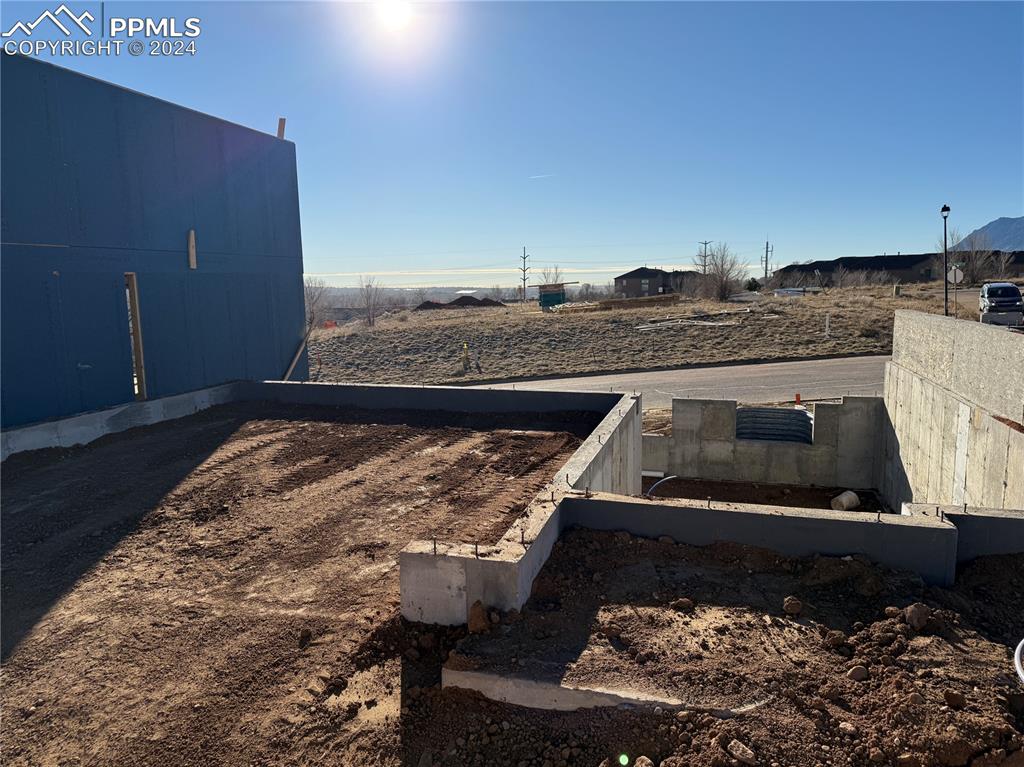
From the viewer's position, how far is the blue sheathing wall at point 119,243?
9.09 m

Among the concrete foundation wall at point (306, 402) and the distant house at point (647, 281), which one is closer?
the concrete foundation wall at point (306, 402)

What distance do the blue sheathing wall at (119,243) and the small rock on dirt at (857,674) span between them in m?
10.3

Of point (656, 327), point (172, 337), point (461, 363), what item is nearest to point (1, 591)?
point (172, 337)

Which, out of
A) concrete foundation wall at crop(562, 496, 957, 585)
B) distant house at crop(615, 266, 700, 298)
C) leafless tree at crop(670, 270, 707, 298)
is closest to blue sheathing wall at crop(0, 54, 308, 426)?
concrete foundation wall at crop(562, 496, 957, 585)

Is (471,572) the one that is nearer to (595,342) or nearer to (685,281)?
(595,342)

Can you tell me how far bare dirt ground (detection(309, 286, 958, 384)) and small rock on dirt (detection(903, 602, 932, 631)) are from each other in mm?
23986

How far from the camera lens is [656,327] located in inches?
1390

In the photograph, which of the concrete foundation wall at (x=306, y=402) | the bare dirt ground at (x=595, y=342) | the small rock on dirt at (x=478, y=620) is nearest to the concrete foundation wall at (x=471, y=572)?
the small rock on dirt at (x=478, y=620)

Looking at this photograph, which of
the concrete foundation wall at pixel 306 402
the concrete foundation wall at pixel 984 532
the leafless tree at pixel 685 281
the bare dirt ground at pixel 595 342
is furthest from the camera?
the leafless tree at pixel 685 281

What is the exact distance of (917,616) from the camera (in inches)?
163

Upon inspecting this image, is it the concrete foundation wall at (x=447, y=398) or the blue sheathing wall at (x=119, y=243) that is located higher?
the blue sheathing wall at (x=119, y=243)

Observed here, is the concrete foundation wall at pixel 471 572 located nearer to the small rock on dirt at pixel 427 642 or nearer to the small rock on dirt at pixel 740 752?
the small rock on dirt at pixel 427 642

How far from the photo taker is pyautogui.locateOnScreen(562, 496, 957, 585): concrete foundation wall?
494cm

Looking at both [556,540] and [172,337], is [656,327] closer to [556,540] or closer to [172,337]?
[172,337]
